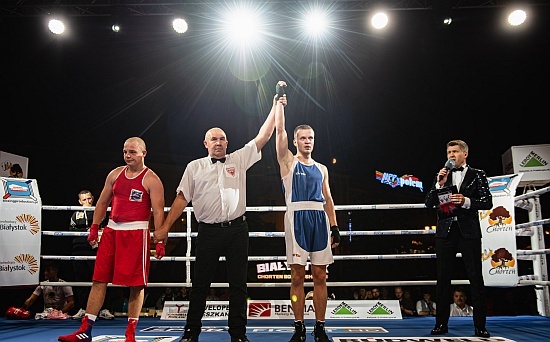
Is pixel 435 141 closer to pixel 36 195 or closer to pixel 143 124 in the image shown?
pixel 143 124

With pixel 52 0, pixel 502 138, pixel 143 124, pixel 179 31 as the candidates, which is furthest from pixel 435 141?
pixel 52 0

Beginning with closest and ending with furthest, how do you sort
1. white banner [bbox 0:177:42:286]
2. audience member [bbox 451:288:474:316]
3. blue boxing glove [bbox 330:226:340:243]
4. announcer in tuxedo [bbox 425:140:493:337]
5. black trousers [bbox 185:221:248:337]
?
black trousers [bbox 185:221:248:337]
blue boxing glove [bbox 330:226:340:243]
announcer in tuxedo [bbox 425:140:493:337]
white banner [bbox 0:177:42:286]
audience member [bbox 451:288:474:316]

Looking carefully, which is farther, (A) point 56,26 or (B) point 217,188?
(A) point 56,26

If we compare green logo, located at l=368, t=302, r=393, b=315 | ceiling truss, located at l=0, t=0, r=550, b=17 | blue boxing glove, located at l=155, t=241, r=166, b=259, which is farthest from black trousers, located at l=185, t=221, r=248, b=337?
ceiling truss, located at l=0, t=0, r=550, b=17

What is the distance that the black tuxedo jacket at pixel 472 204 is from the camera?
3.32m

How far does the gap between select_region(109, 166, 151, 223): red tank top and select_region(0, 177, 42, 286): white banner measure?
70.6 inches

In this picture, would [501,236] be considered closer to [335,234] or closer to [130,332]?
[335,234]

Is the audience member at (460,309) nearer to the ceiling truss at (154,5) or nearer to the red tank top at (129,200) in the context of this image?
the ceiling truss at (154,5)

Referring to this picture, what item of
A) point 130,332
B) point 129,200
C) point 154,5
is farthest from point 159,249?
point 154,5

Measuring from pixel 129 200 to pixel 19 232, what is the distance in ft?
6.42

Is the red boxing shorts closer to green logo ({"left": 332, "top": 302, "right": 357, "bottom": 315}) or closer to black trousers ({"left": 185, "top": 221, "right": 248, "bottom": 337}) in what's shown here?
black trousers ({"left": 185, "top": 221, "right": 248, "bottom": 337})

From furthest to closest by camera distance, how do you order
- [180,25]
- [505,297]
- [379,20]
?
[505,297] → [180,25] → [379,20]

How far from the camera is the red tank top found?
2.98 meters

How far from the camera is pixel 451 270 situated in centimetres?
337
